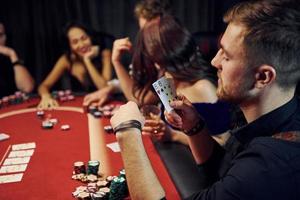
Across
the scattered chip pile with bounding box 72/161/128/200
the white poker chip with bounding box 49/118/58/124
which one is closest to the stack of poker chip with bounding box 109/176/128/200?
the scattered chip pile with bounding box 72/161/128/200

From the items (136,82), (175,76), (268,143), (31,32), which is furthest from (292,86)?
(31,32)

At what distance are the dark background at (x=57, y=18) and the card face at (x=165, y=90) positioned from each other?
2.74 metres

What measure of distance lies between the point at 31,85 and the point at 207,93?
1.95 meters

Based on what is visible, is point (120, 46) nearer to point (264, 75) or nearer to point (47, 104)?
point (47, 104)

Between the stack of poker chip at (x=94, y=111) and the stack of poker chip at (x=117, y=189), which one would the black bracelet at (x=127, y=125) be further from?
the stack of poker chip at (x=94, y=111)

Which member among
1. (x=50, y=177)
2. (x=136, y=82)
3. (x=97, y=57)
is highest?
(x=97, y=57)

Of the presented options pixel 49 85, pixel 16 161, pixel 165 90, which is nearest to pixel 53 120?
pixel 16 161

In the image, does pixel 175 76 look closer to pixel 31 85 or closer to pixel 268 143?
pixel 268 143

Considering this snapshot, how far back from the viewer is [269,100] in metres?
1.20

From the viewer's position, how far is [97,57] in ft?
12.1

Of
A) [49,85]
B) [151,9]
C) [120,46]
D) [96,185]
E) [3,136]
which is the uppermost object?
[151,9]

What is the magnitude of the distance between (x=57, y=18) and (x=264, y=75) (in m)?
3.47

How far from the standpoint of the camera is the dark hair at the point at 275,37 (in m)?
1.14

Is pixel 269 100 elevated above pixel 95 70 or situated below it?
below
